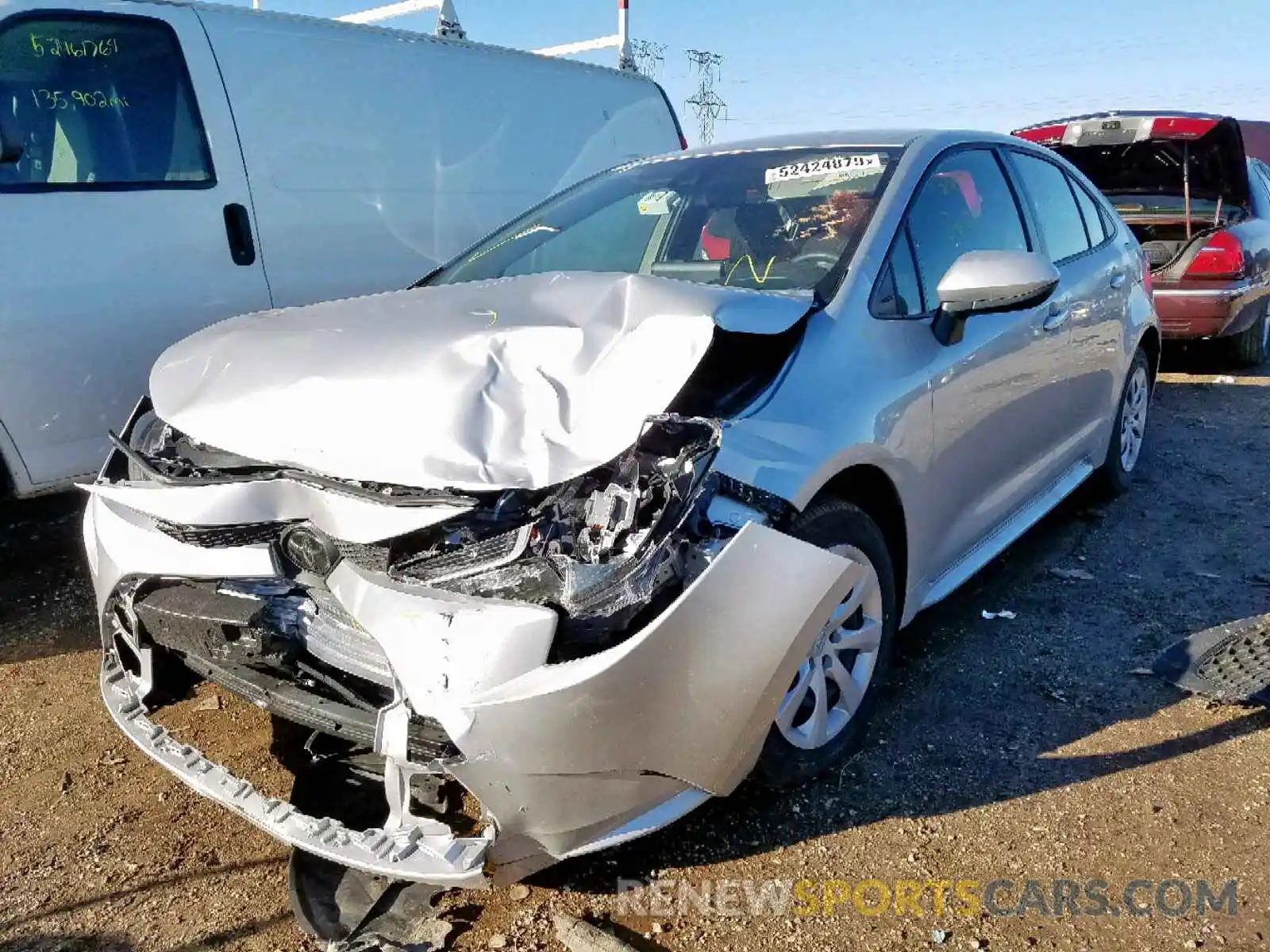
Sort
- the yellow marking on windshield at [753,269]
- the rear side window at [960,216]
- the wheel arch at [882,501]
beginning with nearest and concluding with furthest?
the wheel arch at [882,501], the yellow marking on windshield at [753,269], the rear side window at [960,216]

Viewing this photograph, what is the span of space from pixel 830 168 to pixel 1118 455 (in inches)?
93.3

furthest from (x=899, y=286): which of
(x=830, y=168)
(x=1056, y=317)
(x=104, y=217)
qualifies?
(x=104, y=217)

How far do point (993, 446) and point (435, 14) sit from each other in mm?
3815

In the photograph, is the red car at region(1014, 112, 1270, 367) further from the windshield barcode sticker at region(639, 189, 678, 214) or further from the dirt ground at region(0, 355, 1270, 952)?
the windshield barcode sticker at region(639, 189, 678, 214)

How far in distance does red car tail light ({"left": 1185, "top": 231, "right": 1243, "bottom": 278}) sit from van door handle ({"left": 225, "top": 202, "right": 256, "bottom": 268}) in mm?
6068

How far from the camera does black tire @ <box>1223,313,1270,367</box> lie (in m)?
7.66

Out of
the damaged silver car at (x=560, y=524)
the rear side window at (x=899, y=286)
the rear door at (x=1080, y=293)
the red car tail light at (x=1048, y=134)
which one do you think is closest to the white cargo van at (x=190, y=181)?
the damaged silver car at (x=560, y=524)

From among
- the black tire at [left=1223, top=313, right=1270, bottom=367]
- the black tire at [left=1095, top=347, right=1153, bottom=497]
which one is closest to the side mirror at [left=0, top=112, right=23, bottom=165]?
the black tire at [left=1095, top=347, right=1153, bottom=497]

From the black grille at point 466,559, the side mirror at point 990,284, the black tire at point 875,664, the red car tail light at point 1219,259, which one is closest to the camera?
the black grille at point 466,559

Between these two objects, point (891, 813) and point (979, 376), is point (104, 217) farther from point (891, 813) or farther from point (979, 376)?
point (891, 813)

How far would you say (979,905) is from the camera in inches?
86.8

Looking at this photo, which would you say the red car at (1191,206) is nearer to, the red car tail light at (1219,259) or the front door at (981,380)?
the red car tail light at (1219,259)

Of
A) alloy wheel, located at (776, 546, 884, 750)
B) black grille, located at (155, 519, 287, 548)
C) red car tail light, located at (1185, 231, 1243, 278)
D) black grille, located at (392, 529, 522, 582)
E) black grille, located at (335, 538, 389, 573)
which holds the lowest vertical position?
red car tail light, located at (1185, 231, 1243, 278)

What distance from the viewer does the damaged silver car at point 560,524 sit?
73.4 inches
